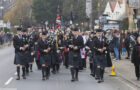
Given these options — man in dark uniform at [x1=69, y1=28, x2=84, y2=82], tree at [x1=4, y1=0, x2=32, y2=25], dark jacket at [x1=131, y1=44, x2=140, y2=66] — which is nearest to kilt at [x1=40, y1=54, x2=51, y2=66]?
man in dark uniform at [x1=69, y1=28, x2=84, y2=82]

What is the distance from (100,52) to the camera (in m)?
15.0

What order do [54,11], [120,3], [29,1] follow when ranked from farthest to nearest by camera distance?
[29,1] < [120,3] < [54,11]

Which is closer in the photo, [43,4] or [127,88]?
[127,88]

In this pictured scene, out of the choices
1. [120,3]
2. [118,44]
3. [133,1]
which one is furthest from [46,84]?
[120,3]

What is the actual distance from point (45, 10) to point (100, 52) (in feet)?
267

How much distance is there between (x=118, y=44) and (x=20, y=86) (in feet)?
40.8

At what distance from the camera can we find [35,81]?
15.0 meters

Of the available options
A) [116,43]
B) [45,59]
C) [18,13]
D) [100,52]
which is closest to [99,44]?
[100,52]

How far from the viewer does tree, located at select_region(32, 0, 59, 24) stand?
309 ft

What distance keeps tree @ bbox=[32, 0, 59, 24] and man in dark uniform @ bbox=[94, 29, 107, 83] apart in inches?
3091

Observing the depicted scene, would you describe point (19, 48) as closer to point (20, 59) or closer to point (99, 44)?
point (20, 59)

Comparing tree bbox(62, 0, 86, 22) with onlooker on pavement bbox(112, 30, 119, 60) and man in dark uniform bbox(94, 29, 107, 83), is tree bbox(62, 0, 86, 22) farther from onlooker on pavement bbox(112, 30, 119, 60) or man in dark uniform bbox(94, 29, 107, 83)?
man in dark uniform bbox(94, 29, 107, 83)

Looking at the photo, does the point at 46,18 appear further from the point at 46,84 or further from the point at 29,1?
the point at 46,84

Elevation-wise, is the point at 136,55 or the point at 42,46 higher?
the point at 42,46
